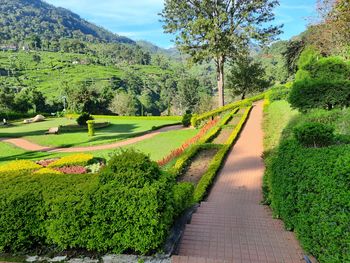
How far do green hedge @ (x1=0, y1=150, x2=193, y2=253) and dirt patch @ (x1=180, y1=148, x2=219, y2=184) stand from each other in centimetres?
606

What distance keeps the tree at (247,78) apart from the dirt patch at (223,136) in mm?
19899

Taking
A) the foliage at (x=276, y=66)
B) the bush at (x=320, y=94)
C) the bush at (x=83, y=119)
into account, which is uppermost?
the foliage at (x=276, y=66)

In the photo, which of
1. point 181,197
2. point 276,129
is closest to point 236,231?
point 181,197

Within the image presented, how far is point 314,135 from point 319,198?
2111 millimetres

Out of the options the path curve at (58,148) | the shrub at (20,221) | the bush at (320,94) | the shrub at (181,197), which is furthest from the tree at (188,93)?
the shrub at (20,221)

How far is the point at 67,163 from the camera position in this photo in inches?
565

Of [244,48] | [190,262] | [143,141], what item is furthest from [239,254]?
[244,48]

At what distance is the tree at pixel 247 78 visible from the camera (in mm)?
38750

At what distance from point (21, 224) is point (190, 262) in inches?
110

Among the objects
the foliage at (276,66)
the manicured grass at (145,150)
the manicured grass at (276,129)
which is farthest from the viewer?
the foliage at (276,66)

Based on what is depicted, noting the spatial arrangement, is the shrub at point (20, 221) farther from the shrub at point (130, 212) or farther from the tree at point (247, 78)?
the tree at point (247, 78)

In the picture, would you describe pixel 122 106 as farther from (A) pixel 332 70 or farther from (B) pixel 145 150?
(A) pixel 332 70

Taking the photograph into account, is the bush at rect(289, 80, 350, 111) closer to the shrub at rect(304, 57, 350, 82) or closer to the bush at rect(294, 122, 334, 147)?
the shrub at rect(304, 57, 350, 82)

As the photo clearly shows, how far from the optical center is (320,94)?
1321 cm
